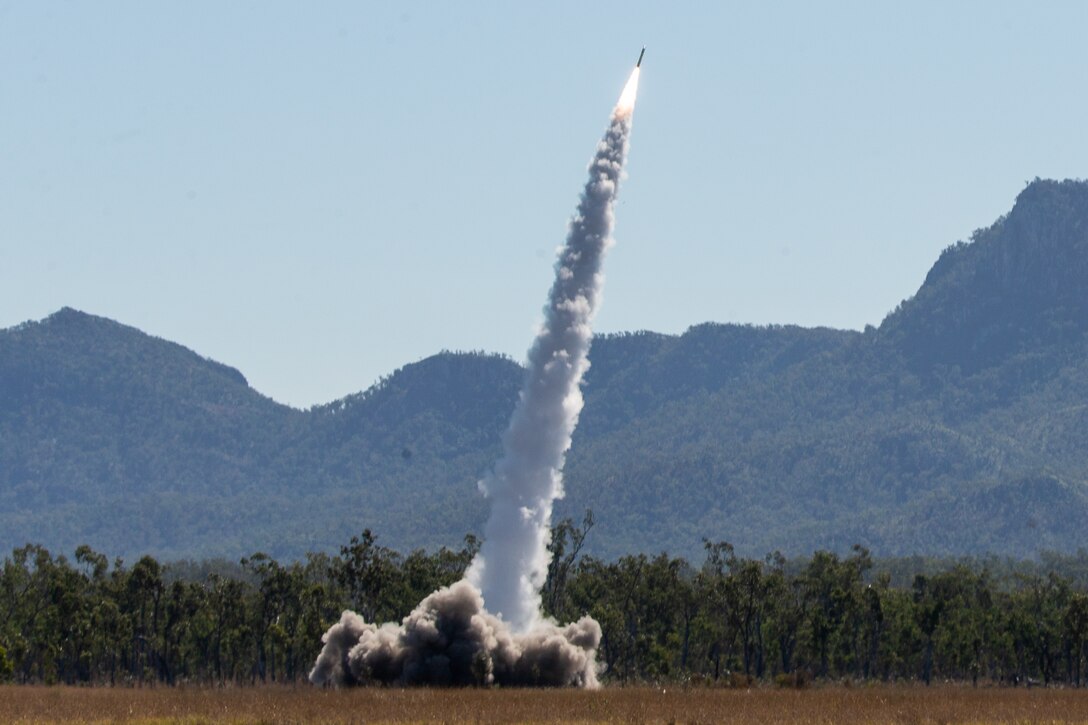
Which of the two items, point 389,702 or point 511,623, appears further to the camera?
point 511,623

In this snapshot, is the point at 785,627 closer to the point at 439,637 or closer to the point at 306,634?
the point at 306,634

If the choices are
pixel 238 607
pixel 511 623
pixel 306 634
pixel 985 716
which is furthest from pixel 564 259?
pixel 238 607

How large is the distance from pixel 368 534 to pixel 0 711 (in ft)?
131

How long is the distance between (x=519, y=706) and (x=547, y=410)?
17652 mm

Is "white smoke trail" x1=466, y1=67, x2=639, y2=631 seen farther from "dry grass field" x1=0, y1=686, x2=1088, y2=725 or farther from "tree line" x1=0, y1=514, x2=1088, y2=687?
"tree line" x1=0, y1=514, x2=1088, y2=687

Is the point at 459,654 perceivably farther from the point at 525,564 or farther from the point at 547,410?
the point at 547,410

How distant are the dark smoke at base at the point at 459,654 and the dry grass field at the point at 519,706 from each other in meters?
2.29

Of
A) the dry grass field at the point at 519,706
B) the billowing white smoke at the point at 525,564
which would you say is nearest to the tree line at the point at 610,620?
the billowing white smoke at the point at 525,564

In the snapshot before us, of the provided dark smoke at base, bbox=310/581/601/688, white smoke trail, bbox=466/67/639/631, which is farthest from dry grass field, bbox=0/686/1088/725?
white smoke trail, bbox=466/67/639/631

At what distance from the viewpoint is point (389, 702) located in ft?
210

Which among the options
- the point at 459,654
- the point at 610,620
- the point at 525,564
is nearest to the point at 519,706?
the point at 459,654

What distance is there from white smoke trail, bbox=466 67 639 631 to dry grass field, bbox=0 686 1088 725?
6.97 metres

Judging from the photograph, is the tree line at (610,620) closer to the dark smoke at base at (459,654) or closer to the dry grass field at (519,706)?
the dark smoke at base at (459,654)

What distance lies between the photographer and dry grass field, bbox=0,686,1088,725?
58750mm
